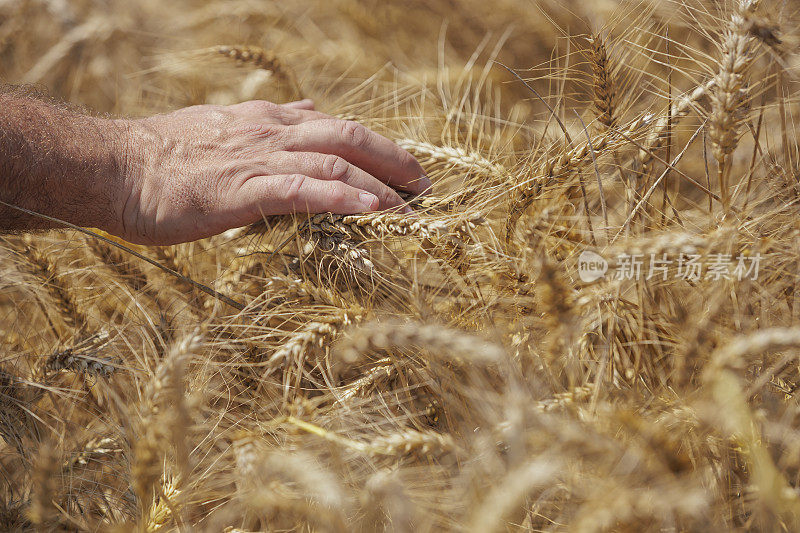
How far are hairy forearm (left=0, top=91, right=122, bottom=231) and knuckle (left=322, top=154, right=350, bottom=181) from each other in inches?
17.4

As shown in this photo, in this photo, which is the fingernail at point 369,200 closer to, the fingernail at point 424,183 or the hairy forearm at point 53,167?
the fingernail at point 424,183

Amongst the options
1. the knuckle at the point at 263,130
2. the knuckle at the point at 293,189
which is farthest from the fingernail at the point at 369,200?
the knuckle at the point at 263,130

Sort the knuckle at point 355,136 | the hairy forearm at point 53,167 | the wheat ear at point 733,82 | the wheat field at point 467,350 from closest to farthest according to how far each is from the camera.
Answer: the wheat field at point 467,350
the wheat ear at point 733,82
the hairy forearm at point 53,167
the knuckle at point 355,136

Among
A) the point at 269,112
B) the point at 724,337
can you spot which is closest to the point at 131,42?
the point at 269,112

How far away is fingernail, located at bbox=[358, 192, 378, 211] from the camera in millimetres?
1133

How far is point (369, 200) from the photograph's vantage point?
114 cm

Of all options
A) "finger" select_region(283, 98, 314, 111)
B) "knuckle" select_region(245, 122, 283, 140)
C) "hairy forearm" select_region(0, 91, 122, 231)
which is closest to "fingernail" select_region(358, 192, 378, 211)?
"knuckle" select_region(245, 122, 283, 140)

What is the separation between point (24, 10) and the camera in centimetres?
Answer: 245

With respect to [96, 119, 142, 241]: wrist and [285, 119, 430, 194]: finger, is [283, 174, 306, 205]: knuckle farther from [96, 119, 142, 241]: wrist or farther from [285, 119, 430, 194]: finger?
[96, 119, 142, 241]: wrist

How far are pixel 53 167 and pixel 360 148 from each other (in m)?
0.63

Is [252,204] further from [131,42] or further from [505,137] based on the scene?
[131,42]

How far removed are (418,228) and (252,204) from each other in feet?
1.18

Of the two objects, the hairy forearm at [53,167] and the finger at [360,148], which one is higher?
the finger at [360,148]

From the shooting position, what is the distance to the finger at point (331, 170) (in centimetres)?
118
